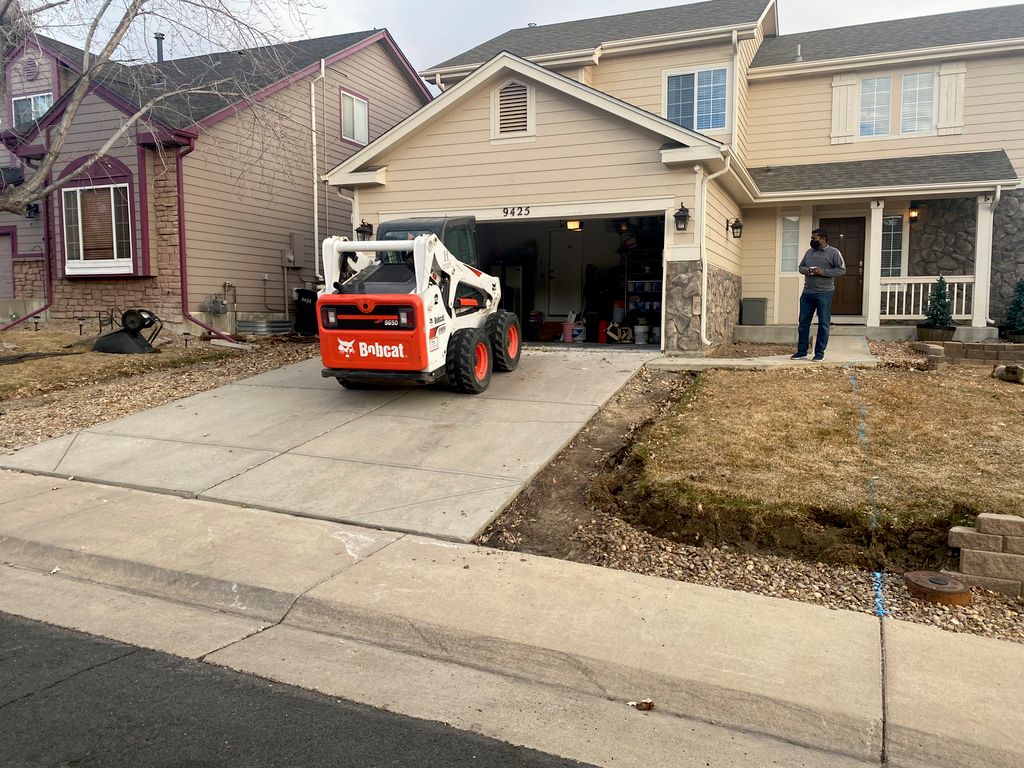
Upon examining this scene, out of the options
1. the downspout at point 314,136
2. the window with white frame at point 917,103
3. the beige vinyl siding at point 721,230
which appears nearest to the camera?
the beige vinyl siding at point 721,230

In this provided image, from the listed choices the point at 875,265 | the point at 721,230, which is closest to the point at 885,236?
the point at 875,265

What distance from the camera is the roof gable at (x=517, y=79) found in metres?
11.2

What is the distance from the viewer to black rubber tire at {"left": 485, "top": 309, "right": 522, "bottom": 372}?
33.0ft

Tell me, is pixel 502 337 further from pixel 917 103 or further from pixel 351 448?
pixel 917 103

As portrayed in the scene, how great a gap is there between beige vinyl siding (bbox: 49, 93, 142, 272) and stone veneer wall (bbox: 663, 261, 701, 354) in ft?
33.8

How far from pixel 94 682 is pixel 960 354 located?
470 inches

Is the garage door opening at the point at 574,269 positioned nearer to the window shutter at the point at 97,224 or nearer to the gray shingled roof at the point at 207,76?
the gray shingled roof at the point at 207,76

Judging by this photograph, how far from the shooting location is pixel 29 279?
16672 mm

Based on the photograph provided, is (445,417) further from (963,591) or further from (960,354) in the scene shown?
(960,354)

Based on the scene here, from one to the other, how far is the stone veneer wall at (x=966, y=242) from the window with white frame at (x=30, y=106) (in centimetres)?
1911

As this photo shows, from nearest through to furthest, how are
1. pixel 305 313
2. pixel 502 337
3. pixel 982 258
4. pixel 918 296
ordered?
pixel 502 337 < pixel 982 258 < pixel 918 296 < pixel 305 313

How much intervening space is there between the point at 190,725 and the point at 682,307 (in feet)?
32.3

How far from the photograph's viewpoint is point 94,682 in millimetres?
3465

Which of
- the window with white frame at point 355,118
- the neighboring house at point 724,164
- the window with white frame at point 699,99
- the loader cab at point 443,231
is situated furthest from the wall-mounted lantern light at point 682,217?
the window with white frame at point 355,118
